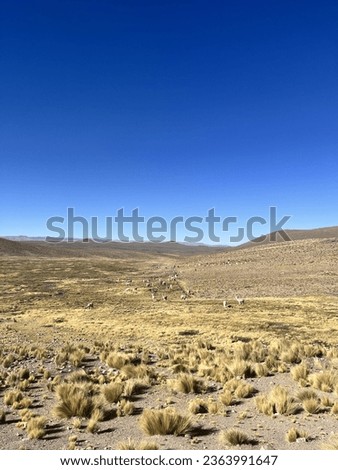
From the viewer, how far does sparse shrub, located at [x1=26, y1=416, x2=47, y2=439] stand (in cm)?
683

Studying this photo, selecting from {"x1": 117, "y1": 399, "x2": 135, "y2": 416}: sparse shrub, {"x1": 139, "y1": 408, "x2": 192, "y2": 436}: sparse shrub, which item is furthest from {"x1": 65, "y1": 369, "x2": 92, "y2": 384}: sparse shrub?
{"x1": 139, "y1": 408, "x2": 192, "y2": 436}: sparse shrub

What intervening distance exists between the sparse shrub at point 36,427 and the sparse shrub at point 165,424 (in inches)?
79.7

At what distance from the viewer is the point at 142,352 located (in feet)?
45.2

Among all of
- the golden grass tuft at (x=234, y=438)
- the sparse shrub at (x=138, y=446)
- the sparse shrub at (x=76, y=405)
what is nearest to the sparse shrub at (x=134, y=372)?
the sparse shrub at (x=76, y=405)

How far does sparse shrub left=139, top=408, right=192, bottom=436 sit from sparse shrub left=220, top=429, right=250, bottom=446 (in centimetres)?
78

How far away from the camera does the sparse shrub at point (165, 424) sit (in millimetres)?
6770

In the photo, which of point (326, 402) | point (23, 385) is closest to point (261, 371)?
point (326, 402)

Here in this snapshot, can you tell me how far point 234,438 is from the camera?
6.30 metres

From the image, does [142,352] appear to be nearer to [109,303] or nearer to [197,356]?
[197,356]

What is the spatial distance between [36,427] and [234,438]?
3991 mm

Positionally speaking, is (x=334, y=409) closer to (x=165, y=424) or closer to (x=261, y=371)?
(x=261, y=371)

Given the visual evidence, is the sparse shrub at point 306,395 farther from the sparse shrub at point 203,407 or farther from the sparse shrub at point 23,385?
the sparse shrub at point 23,385

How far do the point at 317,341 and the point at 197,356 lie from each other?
19.5 feet

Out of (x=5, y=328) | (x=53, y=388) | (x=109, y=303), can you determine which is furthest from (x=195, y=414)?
(x=109, y=303)
